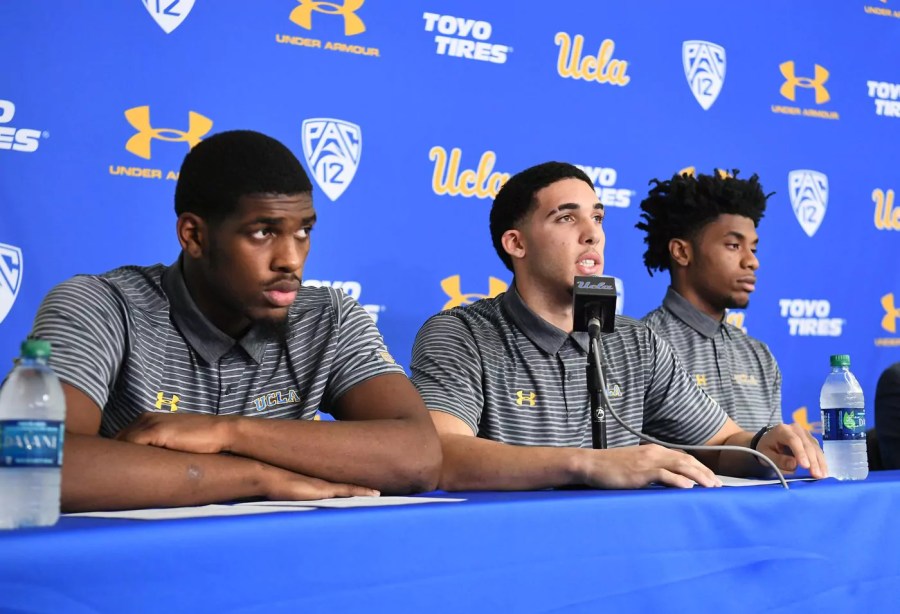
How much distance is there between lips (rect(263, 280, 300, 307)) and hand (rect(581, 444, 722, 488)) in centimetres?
56

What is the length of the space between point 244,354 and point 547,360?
0.75 m

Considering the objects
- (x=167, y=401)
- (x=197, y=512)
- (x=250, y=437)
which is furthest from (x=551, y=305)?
(x=197, y=512)

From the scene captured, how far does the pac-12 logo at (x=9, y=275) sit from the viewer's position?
2430mm

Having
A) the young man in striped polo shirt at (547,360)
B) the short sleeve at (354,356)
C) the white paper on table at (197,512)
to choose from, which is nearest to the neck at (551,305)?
the young man in striped polo shirt at (547,360)

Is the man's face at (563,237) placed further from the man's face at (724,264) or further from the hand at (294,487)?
the hand at (294,487)

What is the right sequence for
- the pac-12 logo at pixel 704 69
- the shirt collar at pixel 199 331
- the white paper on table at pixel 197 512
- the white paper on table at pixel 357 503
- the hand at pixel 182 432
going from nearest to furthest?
the white paper on table at pixel 197 512 < the white paper on table at pixel 357 503 < the hand at pixel 182 432 < the shirt collar at pixel 199 331 < the pac-12 logo at pixel 704 69

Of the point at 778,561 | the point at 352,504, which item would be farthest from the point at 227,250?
the point at 778,561

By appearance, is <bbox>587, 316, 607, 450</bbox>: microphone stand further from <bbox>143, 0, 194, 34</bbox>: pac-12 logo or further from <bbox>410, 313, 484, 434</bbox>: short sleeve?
<bbox>143, 0, 194, 34</bbox>: pac-12 logo

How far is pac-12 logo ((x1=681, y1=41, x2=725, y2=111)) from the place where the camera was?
351cm

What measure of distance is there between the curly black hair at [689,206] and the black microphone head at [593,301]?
1.60 m

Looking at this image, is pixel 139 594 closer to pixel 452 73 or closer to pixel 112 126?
pixel 112 126

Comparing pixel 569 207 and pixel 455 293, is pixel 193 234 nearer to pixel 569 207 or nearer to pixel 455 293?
pixel 569 207

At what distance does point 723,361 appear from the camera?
2949mm

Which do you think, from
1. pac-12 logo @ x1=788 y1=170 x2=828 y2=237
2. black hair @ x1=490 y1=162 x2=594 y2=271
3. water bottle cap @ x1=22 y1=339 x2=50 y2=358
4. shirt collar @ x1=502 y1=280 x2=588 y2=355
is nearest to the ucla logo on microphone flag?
black hair @ x1=490 y1=162 x2=594 y2=271
